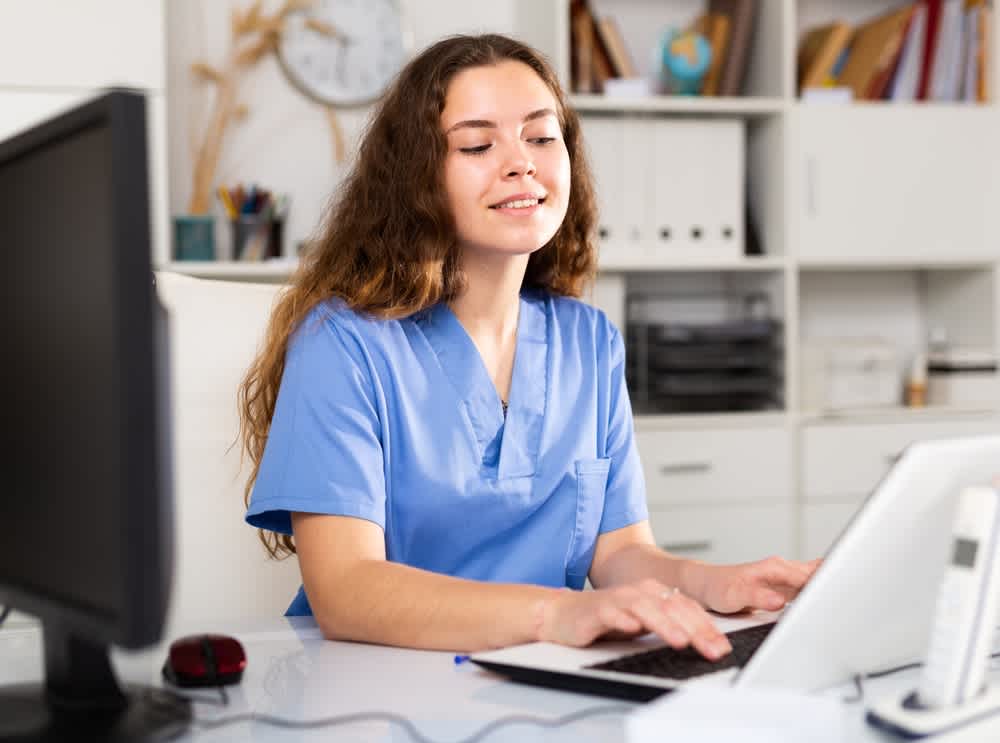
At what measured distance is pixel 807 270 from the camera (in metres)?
3.37

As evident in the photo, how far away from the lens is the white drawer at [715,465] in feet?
9.50

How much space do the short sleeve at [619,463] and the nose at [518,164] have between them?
0.94 ft

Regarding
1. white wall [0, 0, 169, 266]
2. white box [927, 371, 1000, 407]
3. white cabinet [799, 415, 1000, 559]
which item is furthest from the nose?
white box [927, 371, 1000, 407]

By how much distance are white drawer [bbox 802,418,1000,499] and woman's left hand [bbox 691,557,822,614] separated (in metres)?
1.90

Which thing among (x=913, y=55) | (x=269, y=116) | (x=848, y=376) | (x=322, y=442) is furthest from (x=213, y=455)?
(x=913, y=55)

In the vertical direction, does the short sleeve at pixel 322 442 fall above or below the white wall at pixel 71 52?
below

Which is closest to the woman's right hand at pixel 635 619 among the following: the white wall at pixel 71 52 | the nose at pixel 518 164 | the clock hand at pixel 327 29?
the nose at pixel 518 164

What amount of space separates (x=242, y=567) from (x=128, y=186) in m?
0.87

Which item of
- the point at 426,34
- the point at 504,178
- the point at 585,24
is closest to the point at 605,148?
the point at 585,24

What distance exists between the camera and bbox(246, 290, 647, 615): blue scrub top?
1.18 m

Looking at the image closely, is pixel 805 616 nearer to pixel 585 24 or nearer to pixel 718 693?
pixel 718 693

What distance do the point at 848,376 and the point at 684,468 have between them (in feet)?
1.82

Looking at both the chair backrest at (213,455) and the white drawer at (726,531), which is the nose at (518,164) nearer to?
the chair backrest at (213,455)

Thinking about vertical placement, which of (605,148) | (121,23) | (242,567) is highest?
(121,23)
